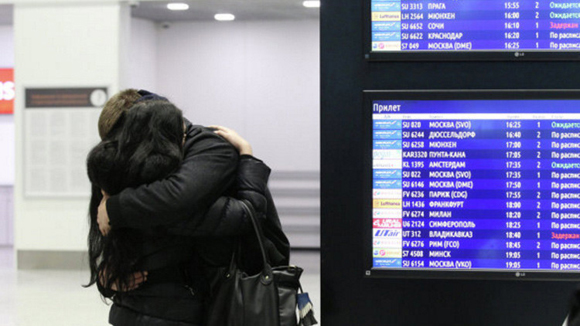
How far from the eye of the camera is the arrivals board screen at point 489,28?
2.08 m

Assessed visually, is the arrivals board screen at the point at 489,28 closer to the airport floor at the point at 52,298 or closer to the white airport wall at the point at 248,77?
the airport floor at the point at 52,298

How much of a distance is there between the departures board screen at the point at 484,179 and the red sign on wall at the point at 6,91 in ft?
35.1

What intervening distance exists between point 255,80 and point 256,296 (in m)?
9.01

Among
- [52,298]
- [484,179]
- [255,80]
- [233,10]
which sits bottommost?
[52,298]

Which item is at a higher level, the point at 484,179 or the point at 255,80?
the point at 255,80

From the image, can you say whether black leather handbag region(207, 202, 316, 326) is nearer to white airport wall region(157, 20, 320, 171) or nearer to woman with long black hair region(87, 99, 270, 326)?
woman with long black hair region(87, 99, 270, 326)

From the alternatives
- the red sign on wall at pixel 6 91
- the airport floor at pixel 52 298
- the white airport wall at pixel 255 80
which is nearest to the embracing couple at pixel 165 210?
the airport floor at pixel 52 298

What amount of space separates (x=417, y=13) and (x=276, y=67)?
28.8 ft

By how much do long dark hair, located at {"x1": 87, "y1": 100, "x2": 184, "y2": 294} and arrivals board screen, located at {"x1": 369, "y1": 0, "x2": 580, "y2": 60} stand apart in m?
0.68

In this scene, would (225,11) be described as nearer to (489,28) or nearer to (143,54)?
(143,54)

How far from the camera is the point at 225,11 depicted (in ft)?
32.8

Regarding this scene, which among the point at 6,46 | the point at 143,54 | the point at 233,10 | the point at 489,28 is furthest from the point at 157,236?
the point at 6,46

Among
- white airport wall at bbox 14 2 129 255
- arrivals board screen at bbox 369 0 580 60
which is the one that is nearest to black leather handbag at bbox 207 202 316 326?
arrivals board screen at bbox 369 0 580 60

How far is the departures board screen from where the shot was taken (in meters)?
2.05
